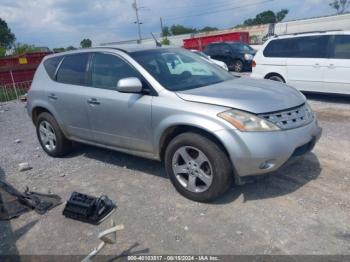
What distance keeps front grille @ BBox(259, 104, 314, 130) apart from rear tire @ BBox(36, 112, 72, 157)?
11.1ft

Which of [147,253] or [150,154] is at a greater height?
[150,154]

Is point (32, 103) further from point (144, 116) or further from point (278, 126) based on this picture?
point (278, 126)

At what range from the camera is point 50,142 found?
578 centimetres

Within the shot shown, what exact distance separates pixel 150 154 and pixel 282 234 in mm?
1814

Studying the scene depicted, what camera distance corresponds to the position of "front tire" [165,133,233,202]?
3.57 m

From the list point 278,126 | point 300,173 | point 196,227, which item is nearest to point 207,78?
point 278,126

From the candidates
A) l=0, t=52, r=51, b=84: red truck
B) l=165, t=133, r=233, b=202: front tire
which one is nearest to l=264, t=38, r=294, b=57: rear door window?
l=165, t=133, r=233, b=202: front tire

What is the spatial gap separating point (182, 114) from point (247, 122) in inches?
28.1

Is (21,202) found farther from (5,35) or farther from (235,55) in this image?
(5,35)

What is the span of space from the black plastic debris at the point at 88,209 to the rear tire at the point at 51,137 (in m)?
1.88

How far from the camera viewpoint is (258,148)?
3404 mm

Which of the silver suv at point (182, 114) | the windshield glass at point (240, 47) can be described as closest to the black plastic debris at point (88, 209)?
the silver suv at point (182, 114)

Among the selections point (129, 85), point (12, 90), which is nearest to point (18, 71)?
point (12, 90)

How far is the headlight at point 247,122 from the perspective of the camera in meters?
3.42
